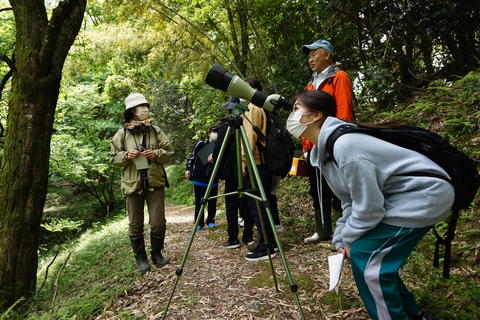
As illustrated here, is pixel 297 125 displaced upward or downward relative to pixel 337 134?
upward

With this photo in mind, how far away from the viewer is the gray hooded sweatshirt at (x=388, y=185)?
159cm

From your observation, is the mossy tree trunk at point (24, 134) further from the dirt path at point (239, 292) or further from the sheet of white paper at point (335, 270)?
the sheet of white paper at point (335, 270)

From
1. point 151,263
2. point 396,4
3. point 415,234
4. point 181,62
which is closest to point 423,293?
point 415,234

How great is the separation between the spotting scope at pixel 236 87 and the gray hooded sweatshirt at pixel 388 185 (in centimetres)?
94

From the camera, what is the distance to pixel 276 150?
11.4 ft

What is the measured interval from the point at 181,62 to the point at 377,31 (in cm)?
567

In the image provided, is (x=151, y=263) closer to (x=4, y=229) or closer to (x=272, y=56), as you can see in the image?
(x=4, y=229)

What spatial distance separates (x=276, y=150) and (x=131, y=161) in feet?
5.60

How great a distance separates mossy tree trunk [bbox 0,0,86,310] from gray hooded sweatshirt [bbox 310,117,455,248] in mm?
3555

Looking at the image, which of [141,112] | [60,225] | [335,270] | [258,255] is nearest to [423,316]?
[335,270]

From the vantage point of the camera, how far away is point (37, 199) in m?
3.81

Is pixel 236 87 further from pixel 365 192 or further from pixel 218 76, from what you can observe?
pixel 365 192

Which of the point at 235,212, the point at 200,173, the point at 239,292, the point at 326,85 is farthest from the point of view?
the point at 200,173

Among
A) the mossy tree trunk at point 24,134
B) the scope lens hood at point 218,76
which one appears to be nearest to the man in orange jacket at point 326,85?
the scope lens hood at point 218,76
